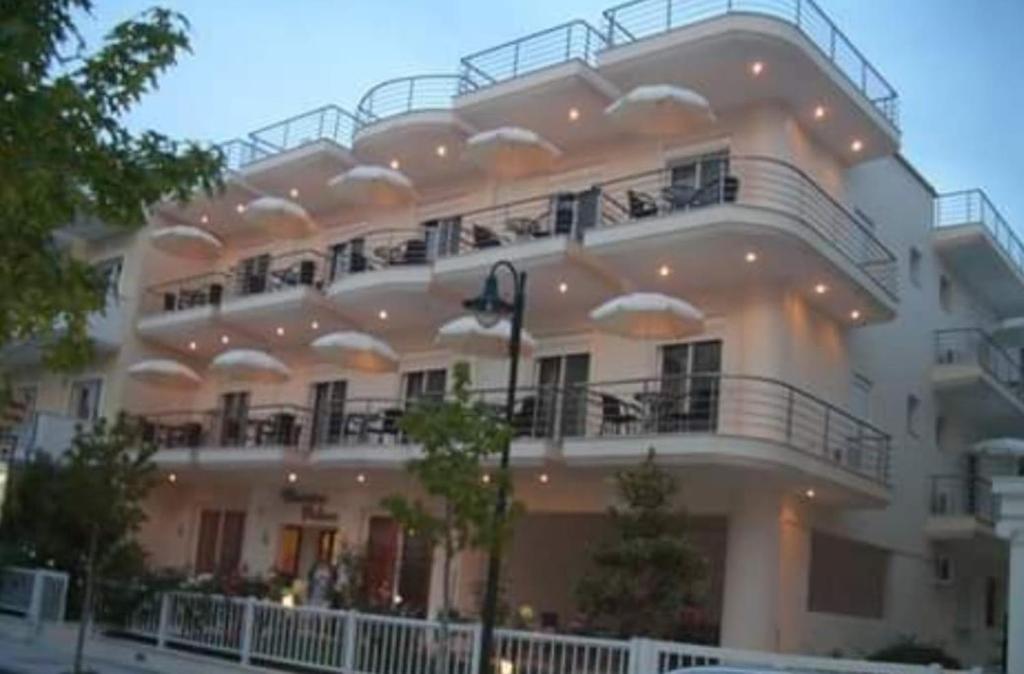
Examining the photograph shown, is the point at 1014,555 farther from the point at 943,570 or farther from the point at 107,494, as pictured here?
the point at 107,494

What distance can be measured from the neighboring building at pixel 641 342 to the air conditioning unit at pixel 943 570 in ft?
0.28

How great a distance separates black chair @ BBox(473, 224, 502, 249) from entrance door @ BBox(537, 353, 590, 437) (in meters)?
2.56

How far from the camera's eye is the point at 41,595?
80.5 ft

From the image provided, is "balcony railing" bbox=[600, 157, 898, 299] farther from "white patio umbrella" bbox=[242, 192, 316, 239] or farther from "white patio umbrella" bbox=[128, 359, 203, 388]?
"white patio umbrella" bbox=[128, 359, 203, 388]

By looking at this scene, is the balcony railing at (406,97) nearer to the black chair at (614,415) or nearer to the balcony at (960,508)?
the black chair at (614,415)

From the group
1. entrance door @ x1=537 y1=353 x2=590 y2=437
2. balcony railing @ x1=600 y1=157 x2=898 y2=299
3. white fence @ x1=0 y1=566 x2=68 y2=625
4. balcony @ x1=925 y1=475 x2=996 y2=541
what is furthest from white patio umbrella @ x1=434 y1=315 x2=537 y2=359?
balcony @ x1=925 y1=475 x2=996 y2=541

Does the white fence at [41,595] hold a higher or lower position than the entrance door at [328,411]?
lower

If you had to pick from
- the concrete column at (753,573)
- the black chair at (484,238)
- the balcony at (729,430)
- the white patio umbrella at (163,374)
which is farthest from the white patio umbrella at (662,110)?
the white patio umbrella at (163,374)

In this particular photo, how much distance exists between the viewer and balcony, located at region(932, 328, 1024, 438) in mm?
27875

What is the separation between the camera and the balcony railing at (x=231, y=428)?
94.6 feet

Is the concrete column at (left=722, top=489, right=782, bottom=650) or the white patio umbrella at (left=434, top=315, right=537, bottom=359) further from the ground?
the white patio umbrella at (left=434, top=315, right=537, bottom=359)

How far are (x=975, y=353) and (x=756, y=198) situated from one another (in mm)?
10830

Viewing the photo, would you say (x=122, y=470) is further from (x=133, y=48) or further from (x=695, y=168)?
(x=133, y=48)

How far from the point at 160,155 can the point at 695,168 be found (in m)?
16.2
